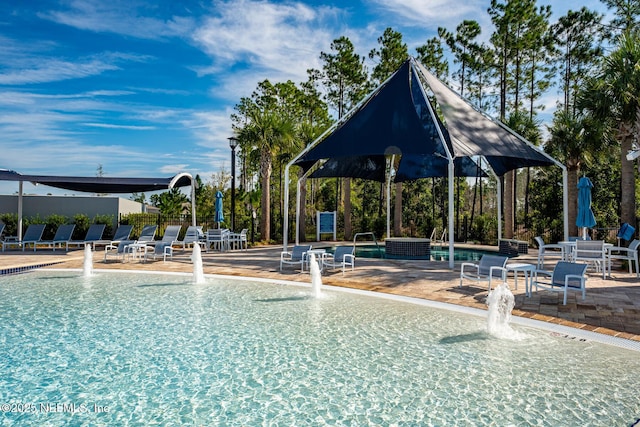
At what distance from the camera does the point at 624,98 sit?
12656 mm

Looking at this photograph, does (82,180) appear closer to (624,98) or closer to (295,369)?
(295,369)

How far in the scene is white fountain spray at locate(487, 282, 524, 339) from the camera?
227 inches

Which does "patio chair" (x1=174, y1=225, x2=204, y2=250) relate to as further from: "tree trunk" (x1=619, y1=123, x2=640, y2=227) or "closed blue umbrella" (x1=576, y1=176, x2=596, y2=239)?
"tree trunk" (x1=619, y1=123, x2=640, y2=227)

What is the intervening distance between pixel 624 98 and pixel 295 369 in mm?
13903

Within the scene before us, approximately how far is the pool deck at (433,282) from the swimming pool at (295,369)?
73 centimetres

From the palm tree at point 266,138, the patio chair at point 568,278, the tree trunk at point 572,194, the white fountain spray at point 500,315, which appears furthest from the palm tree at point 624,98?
the palm tree at point 266,138

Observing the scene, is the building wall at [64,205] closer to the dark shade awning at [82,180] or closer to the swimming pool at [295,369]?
the dark shade awning at [82,180]

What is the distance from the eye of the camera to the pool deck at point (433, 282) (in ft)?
20.5

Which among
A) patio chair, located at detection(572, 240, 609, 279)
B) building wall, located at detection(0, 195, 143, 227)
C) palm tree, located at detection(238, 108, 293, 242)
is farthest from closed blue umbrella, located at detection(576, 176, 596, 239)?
building wall, located at detection(0, 195, 143, 227)

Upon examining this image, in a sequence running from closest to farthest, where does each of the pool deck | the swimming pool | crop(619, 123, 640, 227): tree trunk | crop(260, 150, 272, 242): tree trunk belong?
the swimming pool, the pool deck, crop(619, 123, 640, 227): tree trunk, crop(260, 150, 272, 242): tree trunk

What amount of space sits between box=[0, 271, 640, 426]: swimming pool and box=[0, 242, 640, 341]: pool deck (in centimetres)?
73

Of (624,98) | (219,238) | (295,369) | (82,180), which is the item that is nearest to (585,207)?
(624,98)

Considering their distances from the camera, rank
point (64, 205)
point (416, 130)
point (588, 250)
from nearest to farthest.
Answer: point (588, 250)
point (416, 130)
point (64, 205)

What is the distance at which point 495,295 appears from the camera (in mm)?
6113
